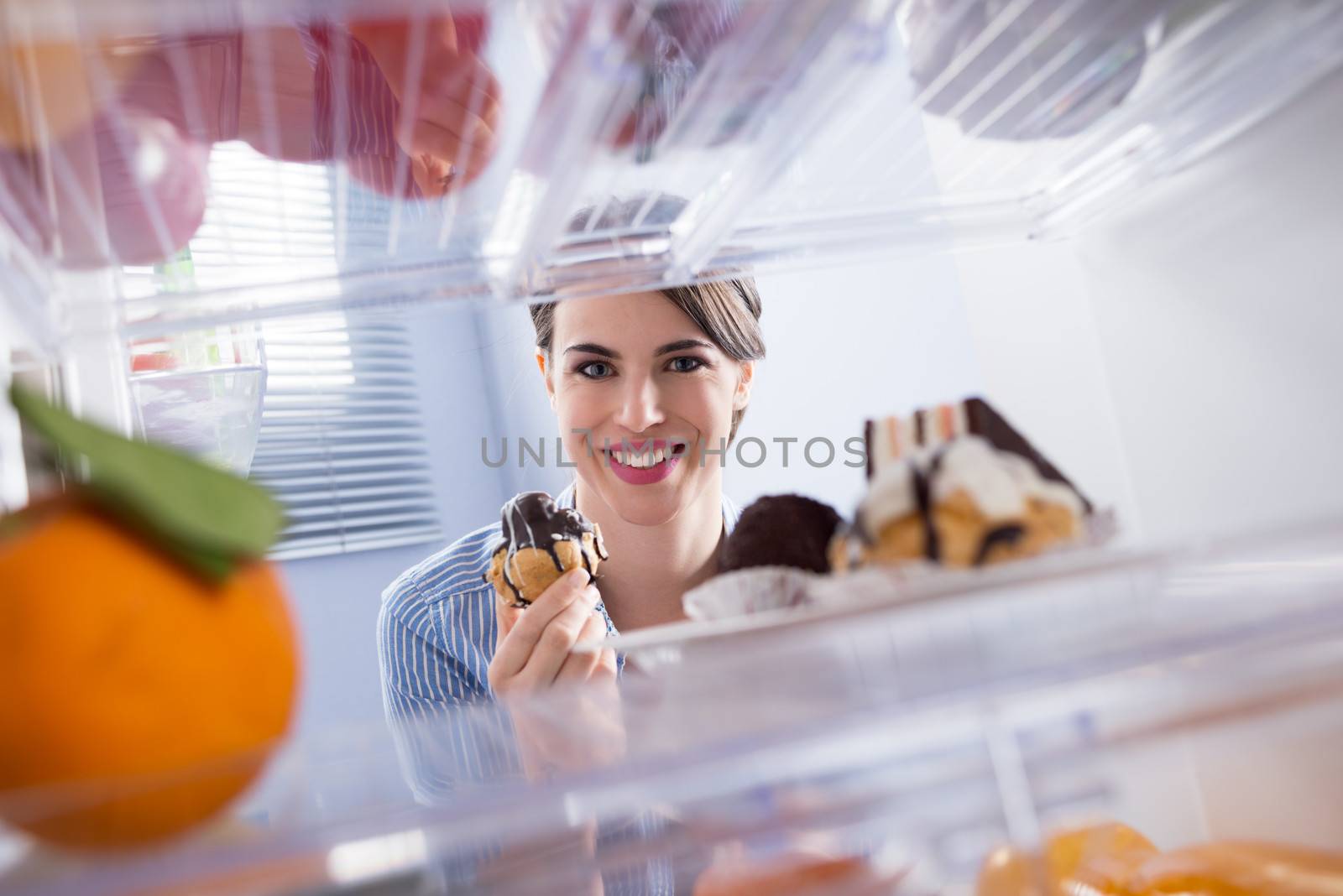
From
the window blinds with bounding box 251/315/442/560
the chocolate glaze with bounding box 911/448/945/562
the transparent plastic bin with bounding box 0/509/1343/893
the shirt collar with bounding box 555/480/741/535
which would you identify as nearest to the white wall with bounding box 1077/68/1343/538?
the transparent plastic bin with bounding box 0/509/1343/893

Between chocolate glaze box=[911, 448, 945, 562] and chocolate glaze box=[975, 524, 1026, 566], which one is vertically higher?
chocolate glaze box=[911, 448, 945, 562]

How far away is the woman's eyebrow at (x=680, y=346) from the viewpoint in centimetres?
163

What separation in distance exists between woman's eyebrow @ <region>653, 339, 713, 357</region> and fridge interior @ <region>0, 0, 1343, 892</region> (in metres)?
0.58

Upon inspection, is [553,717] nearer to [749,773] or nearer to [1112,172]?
[749,773]

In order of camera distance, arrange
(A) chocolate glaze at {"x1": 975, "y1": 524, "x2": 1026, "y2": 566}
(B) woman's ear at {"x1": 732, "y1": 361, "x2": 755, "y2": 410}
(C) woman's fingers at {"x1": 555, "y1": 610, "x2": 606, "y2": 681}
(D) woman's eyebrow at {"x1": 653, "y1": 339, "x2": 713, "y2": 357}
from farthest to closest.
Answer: (B) woman's ear at {"x1": 732, "y1": 361, "x2": 755, "y2": 410} → (D) woman's eyebrow at {"x1": 653, "y1": 339, "x2": 713, "y2": 357} → (C) woman's fingers at {"x1": 555, "y1": 610, "x2": 606, "y2": 681} → (A) chocolate glaze at {"x1": 975, "y1": 524, "x2": 1026, "y2": 566}

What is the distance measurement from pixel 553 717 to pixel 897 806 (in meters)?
0.18

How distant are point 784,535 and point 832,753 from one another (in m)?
0.21

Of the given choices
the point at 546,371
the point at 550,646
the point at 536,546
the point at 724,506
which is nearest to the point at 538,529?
the point at 536,546

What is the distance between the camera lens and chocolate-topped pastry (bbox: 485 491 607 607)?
109cm

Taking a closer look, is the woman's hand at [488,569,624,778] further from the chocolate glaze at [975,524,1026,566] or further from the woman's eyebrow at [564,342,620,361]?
the woman's eyebrow at [564,342,620,361]

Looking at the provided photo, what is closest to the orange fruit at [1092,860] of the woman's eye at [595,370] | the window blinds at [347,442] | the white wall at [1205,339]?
the white wall at [1205,339]

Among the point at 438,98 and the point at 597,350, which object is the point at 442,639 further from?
the point at 438,98

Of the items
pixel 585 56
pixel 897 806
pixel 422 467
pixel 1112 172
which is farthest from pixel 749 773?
pixel 422 467

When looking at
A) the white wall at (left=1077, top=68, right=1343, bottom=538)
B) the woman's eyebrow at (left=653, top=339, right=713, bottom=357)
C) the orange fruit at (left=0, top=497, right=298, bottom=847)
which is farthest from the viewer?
the woman's eyebrow at (left=653, top=339, right=713, bottom=357)
